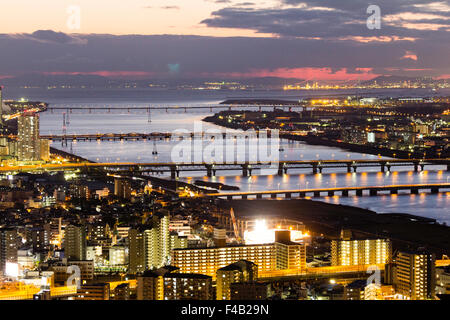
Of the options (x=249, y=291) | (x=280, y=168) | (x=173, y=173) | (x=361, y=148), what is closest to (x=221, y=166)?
(x=280, y=168)

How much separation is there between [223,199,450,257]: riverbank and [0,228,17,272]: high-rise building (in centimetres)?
280

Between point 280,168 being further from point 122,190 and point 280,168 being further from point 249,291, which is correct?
point 249,291

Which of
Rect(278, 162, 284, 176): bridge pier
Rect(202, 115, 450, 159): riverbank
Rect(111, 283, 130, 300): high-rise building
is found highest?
Rect(111, 283, 130, 300): high-rise building

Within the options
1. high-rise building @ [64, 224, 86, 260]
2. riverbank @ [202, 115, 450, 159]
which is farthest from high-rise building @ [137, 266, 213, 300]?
riverbank @ [202, 115, 450, 159]

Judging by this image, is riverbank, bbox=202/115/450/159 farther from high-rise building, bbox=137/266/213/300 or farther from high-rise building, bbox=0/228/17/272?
high-rise building, bbox=137/266/213/300

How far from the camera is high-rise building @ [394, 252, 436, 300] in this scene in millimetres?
4570

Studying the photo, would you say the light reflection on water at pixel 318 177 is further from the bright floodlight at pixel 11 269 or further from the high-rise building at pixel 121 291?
the high-rise building at pixel 121 291

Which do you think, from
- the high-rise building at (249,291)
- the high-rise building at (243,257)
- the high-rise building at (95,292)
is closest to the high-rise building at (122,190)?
the high-rise building at (243,257)

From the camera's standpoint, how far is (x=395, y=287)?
4637mm

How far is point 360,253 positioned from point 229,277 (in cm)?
160

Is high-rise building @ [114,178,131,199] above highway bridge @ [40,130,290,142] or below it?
above

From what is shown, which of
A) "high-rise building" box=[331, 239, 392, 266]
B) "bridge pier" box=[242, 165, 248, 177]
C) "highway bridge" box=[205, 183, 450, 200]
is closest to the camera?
"high-rise building" box=[331, 239, 392, 266]

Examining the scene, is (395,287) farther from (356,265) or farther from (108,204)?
(108,204)
